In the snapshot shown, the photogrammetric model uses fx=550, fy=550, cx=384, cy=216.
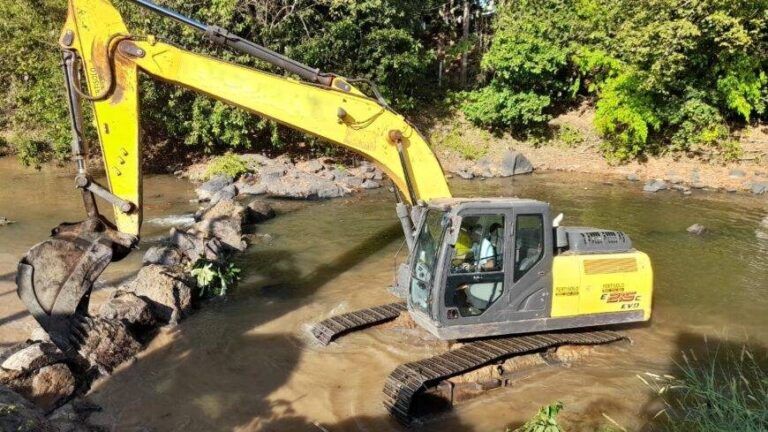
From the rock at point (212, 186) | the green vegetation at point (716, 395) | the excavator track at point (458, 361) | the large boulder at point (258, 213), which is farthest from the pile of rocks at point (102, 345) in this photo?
the rock at point (212, 186)

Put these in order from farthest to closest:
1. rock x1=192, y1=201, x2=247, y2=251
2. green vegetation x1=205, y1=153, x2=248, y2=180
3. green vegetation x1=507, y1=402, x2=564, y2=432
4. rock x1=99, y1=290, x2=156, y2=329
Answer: green vegetation x1=205, y1=153, x2=248, y2=180, rock x1=192, y1=201, x2=247, y2=251, rock x1=99, y1=290, x2=156, y2=329, green vegetation x1=507, y1=402, x2=564, y2=432

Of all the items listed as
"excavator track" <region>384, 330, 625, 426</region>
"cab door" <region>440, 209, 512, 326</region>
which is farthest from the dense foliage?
"cab door" <region>440, 209, 512, 326</region>

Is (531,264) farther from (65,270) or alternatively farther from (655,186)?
(655,186)

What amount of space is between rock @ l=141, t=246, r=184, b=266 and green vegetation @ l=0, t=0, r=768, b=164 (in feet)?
33.6

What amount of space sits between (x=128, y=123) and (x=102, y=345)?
2.80 metres

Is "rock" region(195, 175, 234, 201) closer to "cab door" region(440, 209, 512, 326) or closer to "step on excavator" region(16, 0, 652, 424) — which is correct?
"step on excavator" region(16, 0, 652, 424)

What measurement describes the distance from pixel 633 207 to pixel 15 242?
15728mm

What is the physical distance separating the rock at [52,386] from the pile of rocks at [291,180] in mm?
10336

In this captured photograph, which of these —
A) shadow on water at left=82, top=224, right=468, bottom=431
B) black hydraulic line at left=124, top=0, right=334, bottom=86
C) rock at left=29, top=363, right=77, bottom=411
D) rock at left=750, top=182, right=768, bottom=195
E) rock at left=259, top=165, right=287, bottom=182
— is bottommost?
shadow on water at left=82, top=224, right=468, bottom=431

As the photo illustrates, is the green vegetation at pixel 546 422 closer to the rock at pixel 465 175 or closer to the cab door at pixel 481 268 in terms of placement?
the cab door at pixel 481 268

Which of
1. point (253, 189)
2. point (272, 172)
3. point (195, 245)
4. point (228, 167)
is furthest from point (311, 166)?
point (195, 245)

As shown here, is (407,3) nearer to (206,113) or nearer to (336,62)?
(336,62)

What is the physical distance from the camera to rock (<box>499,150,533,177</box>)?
21094mm

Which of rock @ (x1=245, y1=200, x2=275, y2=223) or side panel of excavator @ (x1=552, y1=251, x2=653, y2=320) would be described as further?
rock @ (x1=245, y1=200, x2=275, y2=223)
